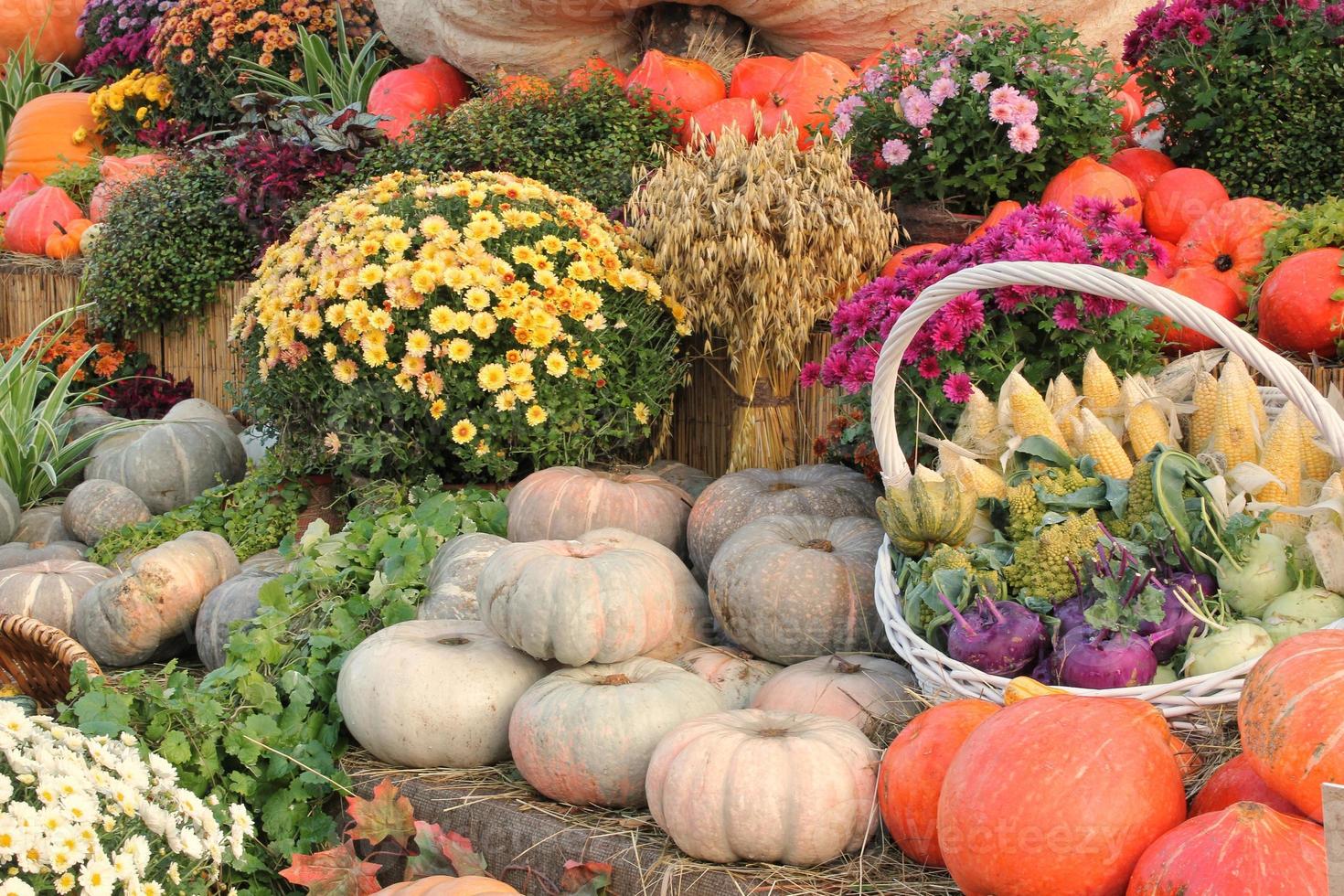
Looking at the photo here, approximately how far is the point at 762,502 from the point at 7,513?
10.3 feet

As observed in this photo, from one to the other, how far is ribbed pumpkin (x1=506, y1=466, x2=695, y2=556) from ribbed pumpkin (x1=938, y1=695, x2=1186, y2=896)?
2.01 metres

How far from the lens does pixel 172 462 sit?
5266mm

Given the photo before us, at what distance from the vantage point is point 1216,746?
2240mm

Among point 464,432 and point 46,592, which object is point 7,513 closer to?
point 46,592

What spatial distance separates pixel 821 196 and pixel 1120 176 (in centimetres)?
125

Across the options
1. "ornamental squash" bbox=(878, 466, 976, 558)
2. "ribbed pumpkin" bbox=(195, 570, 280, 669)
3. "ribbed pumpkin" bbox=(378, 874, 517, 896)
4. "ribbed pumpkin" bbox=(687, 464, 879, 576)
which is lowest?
"ribbed pumpkin" bbox=(195, 570, 280, 669)

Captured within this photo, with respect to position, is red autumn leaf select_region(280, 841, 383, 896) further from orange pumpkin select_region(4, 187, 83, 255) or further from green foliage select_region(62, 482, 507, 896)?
orange pumpkin select_region(4, 187, 83, 255)

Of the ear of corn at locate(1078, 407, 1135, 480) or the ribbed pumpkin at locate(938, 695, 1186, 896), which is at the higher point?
the ear of corn at locate(1078, 407, 1135, 480)

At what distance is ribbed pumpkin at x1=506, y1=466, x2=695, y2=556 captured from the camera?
3.90m

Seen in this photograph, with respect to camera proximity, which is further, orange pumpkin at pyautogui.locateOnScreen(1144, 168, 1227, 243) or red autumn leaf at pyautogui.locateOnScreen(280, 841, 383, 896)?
orange pumpkin at pyautogui.locateOnScreen(1144, 168, 1227, 243)

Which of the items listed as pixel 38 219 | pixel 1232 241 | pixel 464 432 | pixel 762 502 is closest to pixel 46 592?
pixel 464 432

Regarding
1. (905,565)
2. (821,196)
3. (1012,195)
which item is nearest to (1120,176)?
(1012,195)

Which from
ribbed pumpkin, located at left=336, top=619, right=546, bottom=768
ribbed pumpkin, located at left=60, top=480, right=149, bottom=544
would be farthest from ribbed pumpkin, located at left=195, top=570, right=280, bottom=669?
ribbed pumpkin, located at left=60, top=480, right=149, bottom=544

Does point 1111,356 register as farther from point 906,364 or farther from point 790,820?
point 790,820
